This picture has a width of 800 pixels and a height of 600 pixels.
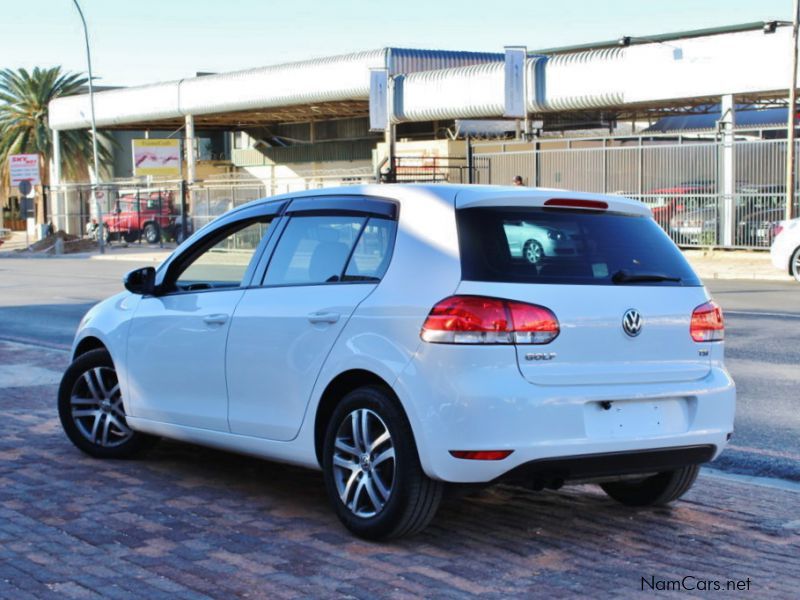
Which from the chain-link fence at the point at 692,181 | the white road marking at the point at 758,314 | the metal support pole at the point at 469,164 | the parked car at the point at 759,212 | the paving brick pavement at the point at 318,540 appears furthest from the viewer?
the metal support pole at the point at 469,164

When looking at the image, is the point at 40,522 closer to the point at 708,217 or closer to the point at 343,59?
the point at 708,217

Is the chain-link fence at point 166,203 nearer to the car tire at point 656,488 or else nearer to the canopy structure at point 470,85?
the canopy structure at point 470,85

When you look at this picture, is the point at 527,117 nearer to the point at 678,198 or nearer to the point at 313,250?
the point at 678,198

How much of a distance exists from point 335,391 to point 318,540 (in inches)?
27.3

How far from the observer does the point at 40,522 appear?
5.88 meters

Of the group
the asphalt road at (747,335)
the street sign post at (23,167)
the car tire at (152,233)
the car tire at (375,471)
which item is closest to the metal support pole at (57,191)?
the street sign post at (23,167)

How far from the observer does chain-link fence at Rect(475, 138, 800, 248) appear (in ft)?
95.7

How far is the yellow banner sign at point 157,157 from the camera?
199 ft

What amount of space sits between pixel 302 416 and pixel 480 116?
116ft

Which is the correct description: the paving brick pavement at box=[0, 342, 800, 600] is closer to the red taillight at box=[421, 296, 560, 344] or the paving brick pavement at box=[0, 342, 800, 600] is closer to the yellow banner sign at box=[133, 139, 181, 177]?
the red taillight at box=[421, 296, 560, 344]

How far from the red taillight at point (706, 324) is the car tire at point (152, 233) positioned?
45637 millimetres

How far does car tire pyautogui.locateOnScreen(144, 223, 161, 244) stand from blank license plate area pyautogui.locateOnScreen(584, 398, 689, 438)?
4585 centimetres

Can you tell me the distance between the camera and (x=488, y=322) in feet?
17.1

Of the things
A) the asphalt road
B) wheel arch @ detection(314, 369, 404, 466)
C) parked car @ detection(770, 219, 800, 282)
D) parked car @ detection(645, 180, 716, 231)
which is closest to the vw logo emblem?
wheel arch @ detection(314, 369, 404, 466)
